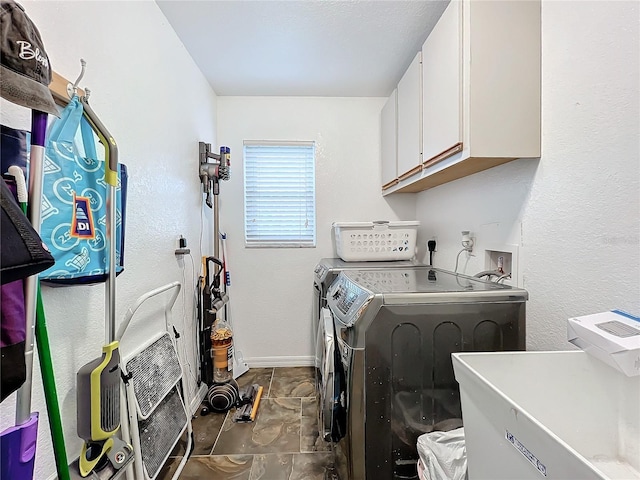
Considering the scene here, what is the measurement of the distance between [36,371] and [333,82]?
2.39 metres

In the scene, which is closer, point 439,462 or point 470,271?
point 439,462

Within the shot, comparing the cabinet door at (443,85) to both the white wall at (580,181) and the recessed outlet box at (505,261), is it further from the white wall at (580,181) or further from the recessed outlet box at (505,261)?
the recessed outlet box at (505,261)

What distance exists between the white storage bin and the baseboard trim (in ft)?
3.41

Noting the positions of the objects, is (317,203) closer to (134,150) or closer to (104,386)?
(134,150)

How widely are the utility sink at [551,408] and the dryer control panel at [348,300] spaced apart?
1.32 feet

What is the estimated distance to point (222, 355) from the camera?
6.82ft

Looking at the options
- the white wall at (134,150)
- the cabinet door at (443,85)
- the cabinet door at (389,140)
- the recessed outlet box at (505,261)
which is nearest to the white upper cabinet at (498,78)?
the cabinet door at (443,85)

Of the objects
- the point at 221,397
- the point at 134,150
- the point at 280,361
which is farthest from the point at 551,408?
the point at 280,361

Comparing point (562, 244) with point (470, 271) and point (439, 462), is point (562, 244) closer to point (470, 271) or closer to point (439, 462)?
point (470, 271)

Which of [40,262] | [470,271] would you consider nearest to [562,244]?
[470,271]

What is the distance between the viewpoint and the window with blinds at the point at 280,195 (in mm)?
2686

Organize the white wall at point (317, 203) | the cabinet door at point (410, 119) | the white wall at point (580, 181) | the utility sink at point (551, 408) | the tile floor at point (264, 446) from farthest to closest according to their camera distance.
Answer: the white wall at point (317, 203) → the cabinet door at point (410, 119) → the tile floor at point (264, 446) → the white wall at point (580, 181) → the utility sink at point (551, 408)

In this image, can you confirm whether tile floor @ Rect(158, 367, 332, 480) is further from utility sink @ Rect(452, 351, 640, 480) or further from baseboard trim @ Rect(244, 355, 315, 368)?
utility sink @ Rect(452, 351, 640, 480)

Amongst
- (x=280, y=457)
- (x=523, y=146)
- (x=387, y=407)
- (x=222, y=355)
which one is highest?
(x=523, y=146)
